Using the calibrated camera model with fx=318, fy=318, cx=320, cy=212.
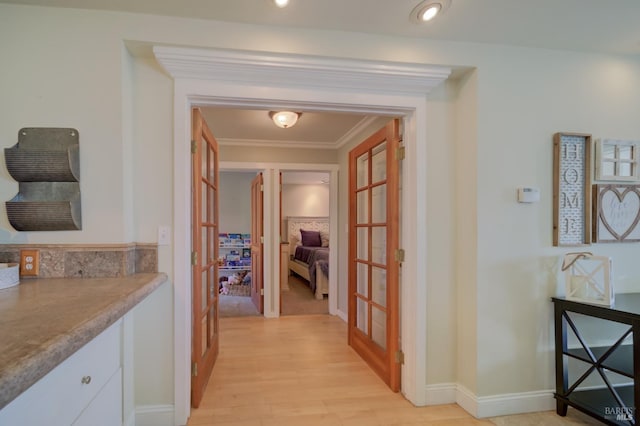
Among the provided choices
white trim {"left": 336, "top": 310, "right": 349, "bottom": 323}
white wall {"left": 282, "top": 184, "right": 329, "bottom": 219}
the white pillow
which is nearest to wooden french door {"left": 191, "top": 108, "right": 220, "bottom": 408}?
white trim {"left": 336, "top": 310, "right": 349, "bottom": 323}

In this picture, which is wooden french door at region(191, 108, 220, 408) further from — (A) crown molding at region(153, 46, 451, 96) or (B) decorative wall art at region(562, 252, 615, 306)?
(B) decorative wall art at region(562, 252, 615, 306)

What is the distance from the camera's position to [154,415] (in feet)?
5.84

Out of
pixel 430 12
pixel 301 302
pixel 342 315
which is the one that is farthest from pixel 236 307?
pixel 430 12

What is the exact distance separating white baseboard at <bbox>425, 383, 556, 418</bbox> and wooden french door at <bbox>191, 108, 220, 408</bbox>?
1495 mm

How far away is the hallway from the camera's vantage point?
1.92 meters

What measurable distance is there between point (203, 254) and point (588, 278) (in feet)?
7.78

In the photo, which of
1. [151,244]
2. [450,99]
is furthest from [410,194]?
[151,244]

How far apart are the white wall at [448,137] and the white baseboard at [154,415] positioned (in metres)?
0.04

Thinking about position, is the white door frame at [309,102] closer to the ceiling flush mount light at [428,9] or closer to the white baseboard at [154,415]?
the white baseboard at [154,415]

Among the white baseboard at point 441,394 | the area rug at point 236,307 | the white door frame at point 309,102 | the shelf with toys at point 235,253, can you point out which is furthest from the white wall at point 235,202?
the white baseboard at point 441,394

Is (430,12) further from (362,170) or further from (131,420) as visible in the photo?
(131,420)

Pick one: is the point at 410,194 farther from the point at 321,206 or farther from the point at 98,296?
the point at 321,206

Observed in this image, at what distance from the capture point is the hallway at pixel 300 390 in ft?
6.30

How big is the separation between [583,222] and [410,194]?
110 centimetres
